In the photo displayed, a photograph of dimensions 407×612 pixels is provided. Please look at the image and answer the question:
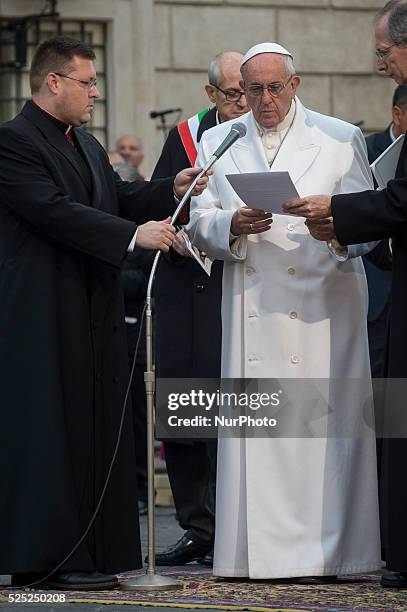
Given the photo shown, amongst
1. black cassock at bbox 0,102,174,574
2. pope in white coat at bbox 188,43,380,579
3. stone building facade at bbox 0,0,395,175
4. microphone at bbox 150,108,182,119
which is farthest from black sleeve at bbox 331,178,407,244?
stone building facade at bbox 0,0,395,175

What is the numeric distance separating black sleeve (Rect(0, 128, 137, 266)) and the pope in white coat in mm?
490

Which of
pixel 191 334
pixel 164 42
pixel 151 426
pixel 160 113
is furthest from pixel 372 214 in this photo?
pixel 164 42

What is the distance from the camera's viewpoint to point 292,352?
8.21m

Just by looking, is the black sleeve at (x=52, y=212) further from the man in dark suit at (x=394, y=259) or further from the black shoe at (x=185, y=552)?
the black shoe at (x=185, y=552)

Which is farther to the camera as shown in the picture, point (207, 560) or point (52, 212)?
point (207, 560)

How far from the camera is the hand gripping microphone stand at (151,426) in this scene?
7461mm

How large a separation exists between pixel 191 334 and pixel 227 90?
1221 mm

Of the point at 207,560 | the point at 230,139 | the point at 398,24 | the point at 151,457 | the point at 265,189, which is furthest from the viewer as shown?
the point at 207,560

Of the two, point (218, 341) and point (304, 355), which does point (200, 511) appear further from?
point (304, 355)

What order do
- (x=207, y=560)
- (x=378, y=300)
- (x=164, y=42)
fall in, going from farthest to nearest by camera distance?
(x=164, y=42), (x=378, y=300), (x=207, y=560)

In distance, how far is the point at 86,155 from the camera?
329 inches

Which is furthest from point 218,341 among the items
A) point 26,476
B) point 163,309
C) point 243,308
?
point 26,476

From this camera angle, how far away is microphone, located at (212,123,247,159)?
766 centimetres

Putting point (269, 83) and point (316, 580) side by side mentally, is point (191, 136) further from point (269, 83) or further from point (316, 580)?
point (316, 580)
